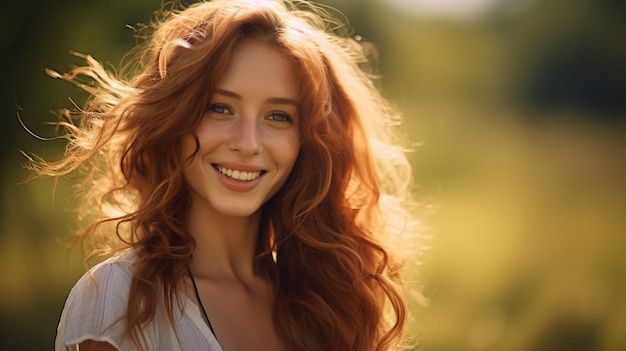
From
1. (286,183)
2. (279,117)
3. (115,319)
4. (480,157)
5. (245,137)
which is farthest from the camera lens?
(480,157)

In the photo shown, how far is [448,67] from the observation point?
24.1 feet

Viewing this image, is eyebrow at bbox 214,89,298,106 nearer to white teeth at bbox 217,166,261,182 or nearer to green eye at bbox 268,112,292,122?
green eye at bbox 268,112,292,122

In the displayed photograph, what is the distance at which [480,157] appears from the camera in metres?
6.81

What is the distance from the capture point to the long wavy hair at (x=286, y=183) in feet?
7.36

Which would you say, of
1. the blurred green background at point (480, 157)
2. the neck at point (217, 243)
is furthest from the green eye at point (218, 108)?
the blurred green background at point (480, 157)

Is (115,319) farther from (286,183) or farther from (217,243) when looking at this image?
(286,183)

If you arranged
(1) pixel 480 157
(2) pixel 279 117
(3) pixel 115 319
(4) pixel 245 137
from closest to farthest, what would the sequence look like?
(3) pixel 115 319 < (4) pixel 245 137 < (2) pixel 279 117 < (1) pixel 480 157

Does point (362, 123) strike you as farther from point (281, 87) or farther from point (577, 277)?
point (577, 277)

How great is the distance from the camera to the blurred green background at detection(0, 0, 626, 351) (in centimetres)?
530

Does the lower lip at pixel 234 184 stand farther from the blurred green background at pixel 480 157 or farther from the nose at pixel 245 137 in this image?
the blurred green background at pixel 480 157

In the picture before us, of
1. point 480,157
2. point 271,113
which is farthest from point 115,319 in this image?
point 480,157

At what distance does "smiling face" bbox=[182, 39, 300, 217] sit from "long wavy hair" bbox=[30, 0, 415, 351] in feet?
0.12

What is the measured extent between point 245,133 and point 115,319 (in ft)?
1.96

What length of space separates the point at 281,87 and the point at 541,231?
463cm
